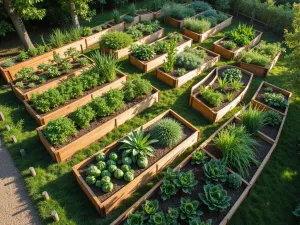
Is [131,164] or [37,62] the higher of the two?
[37,62]

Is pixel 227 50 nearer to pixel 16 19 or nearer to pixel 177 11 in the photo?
pixel 177 11

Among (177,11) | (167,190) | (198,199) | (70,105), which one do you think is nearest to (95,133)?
(70,105)

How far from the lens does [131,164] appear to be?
587 cm

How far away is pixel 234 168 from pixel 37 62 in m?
7.22

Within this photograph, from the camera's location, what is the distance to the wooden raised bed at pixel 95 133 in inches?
243

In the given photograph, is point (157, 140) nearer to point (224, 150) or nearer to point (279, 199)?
point (224, 150)

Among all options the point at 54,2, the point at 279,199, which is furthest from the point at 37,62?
the point at 279,199

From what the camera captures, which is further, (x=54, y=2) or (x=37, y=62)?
(x=54, y=2)

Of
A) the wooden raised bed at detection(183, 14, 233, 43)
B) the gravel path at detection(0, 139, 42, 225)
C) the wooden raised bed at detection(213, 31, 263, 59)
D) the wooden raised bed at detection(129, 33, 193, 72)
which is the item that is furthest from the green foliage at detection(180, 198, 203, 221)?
the wooden raised bed at detection(183, 14, 233, 43)

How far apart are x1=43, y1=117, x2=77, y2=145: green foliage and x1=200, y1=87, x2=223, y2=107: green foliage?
13.2ft

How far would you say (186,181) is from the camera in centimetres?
533

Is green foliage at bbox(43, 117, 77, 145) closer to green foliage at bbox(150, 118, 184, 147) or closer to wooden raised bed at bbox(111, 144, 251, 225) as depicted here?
green foliage at bbox(150, 118, 184, 147)

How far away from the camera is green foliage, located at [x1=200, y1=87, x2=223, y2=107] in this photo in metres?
7.45

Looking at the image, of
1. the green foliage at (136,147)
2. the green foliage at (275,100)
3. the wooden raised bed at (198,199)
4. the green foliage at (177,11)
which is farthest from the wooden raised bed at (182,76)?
the green foliage at (177,11)
